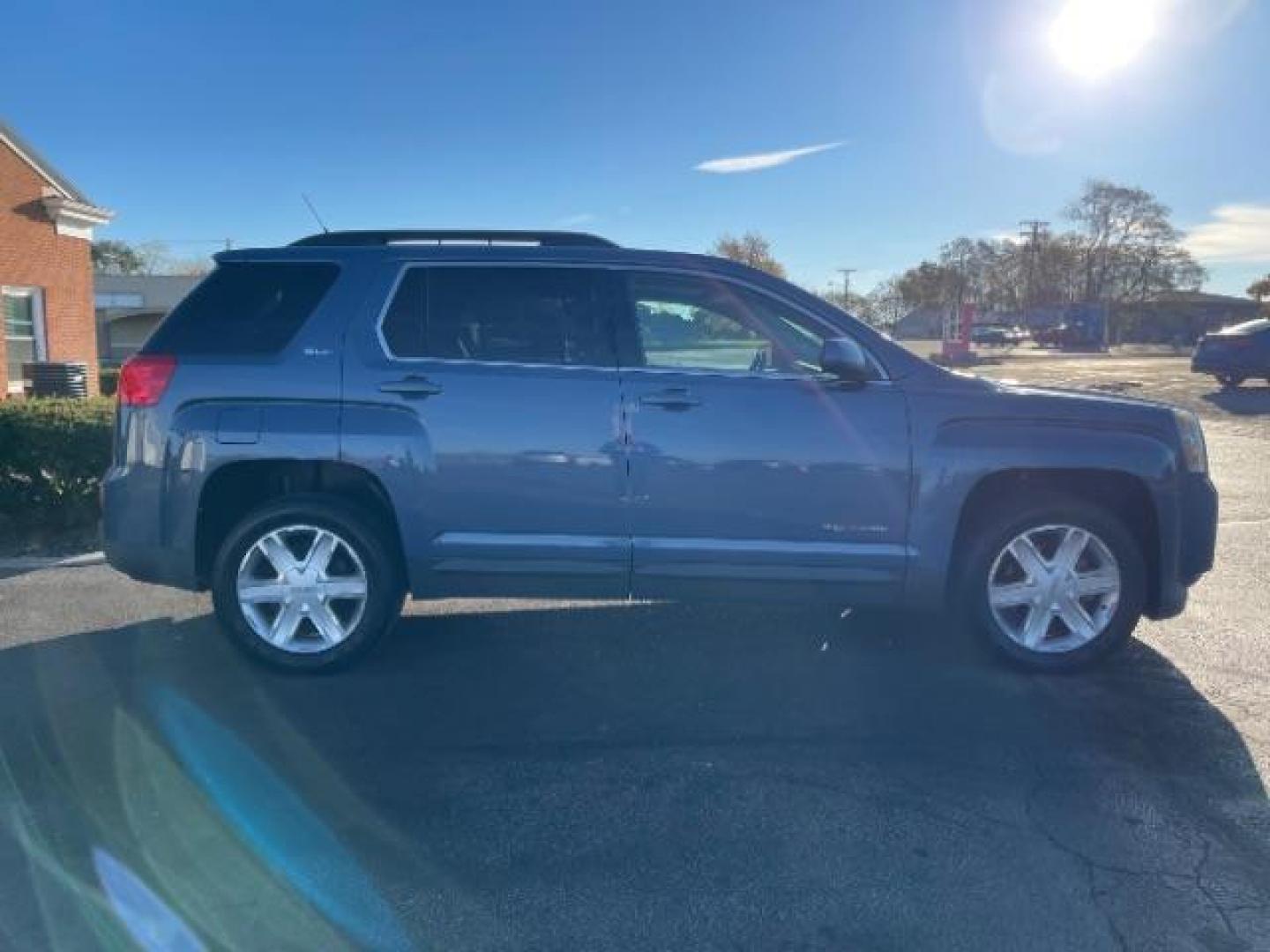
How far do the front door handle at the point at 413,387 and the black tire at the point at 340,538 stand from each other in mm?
611

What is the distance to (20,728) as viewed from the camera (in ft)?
13.2

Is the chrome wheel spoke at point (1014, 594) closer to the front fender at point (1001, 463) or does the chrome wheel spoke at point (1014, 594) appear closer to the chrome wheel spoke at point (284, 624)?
the front fender at point (1001, 463)

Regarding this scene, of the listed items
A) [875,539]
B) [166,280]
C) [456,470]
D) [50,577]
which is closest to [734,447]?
[875,539]

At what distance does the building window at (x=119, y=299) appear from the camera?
4344 centimetres

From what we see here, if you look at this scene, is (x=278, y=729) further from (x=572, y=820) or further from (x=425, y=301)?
(x=425, y=301)

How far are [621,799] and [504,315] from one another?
230cm

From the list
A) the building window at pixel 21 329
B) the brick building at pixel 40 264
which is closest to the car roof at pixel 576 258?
the brick building at pixel 40 264

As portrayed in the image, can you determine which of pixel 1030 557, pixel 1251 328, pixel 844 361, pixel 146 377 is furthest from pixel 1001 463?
pixel 1251 328

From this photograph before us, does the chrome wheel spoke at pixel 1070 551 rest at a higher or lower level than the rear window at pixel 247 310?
lower

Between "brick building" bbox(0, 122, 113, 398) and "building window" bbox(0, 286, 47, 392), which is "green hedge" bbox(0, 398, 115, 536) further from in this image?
"building window" bbox(0, 286, 47, 392)

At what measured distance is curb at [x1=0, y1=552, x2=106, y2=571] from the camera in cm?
660

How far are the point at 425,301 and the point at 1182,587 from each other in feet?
12.5

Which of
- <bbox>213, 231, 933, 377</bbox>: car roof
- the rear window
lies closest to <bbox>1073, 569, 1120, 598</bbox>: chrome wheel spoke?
<bbox>213, 231, 933, 377</bbox>: car roof

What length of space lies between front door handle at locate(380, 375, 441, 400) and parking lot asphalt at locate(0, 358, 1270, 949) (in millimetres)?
1353
